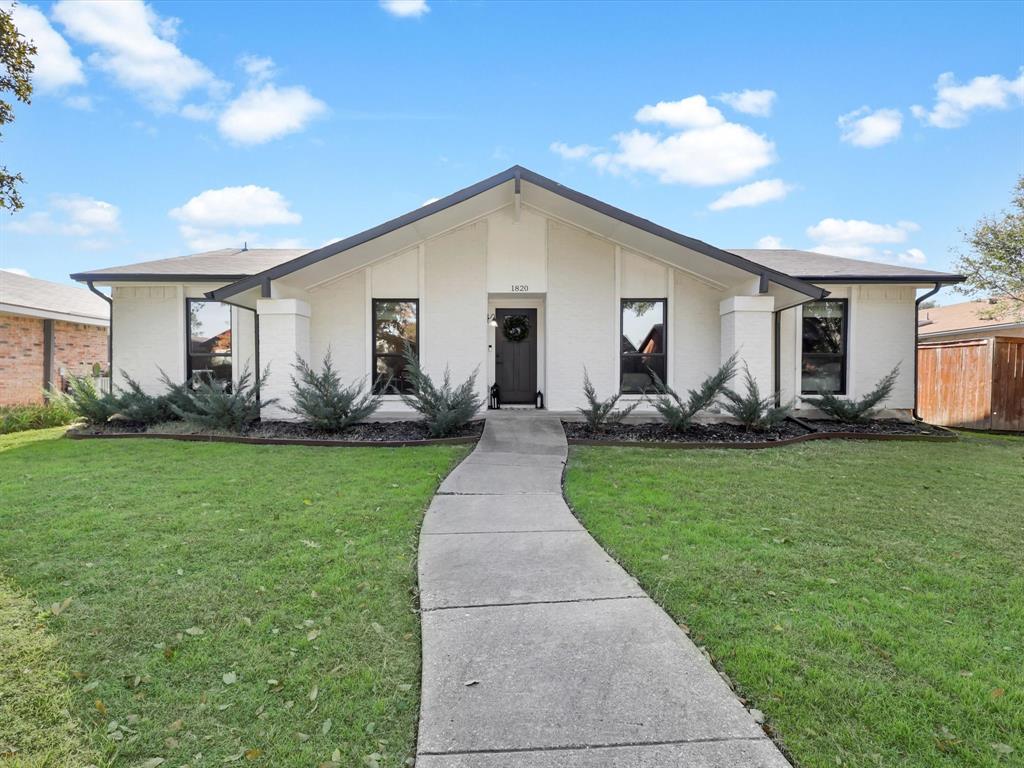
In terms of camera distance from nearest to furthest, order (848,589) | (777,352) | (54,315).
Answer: (848,589)
(777,352)
(54,315)

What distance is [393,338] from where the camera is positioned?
10805 mm

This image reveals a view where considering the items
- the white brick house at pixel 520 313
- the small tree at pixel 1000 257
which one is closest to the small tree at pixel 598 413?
the white brick house at pixel 520 313

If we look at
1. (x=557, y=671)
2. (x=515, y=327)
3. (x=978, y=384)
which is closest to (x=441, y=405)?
(x=515, y=327)

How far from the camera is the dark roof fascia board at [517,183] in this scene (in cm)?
909

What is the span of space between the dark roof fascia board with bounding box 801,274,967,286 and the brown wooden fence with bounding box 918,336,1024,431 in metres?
2.02

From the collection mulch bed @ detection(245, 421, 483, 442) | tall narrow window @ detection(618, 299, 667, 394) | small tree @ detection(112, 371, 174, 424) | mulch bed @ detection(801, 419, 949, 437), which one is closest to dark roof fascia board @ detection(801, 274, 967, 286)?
mulch bed @ detection(801, 419, 949, 437)

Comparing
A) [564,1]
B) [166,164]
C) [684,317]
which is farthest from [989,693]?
[166,164]

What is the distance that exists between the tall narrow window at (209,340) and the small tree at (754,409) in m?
9.50

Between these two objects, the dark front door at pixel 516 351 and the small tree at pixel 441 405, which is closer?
the small tree at pixel 441 405

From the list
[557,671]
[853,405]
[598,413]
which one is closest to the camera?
[557,671]

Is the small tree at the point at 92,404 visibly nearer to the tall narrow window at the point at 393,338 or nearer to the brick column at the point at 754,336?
the tall narrow window at the point at 393,338

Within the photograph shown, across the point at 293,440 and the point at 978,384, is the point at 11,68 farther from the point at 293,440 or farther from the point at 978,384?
the point at 978,384

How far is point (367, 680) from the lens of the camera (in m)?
2.46

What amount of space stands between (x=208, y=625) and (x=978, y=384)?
14.7m
